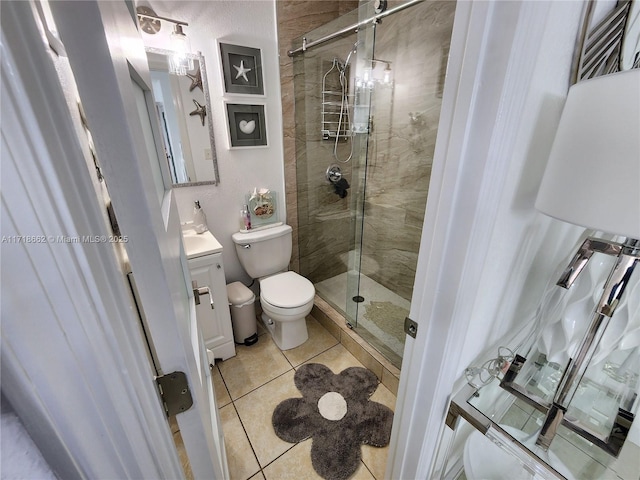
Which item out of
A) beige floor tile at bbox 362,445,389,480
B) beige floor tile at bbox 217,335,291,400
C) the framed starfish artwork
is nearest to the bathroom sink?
beige floor tile at bbox 217,335,291,400

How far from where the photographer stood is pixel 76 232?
1.04 feet

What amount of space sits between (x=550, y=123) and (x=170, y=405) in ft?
3.48

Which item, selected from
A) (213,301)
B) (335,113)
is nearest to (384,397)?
(213,301)

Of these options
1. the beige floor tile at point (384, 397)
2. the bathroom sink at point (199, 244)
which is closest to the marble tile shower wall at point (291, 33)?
the bathroom sink at point (199, 244)

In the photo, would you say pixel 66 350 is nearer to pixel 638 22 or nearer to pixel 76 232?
pixel 76 232

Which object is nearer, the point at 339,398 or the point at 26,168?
the point at 26,168

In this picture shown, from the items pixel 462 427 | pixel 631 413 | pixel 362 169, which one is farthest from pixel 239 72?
pixel 631 413

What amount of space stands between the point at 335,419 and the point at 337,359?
43 centimetres

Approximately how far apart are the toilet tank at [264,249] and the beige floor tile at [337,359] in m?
0.71

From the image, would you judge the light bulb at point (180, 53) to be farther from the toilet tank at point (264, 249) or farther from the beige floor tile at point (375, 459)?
the beige floor tile at point (375, 459)

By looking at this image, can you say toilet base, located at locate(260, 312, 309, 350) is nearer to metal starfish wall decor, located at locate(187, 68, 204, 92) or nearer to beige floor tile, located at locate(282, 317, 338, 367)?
beige floor tile, located at locate(282, 317, 338, 367)

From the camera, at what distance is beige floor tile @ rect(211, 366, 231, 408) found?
1599mm

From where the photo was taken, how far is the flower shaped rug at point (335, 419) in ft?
4.36

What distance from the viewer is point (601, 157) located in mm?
511
